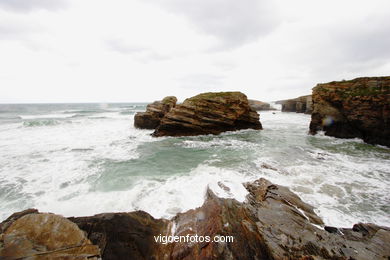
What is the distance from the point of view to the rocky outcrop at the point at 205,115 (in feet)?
58.9

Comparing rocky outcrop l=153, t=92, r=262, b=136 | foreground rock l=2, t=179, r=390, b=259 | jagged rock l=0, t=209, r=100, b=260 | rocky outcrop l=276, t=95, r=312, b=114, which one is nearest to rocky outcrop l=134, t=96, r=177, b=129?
rocky outcrop l=153, t=92, r=262, b=136

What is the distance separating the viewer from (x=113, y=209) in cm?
549

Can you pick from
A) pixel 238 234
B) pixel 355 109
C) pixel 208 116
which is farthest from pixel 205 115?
pixel 238 234

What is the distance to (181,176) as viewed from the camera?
25.7 ft

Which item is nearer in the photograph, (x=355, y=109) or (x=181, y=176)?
(x=181, y=176)

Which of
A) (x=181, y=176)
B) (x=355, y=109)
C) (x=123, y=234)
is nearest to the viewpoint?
(x=123, y=234)

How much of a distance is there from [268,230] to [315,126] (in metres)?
18.4

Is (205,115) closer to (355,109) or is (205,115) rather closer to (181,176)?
(181,176)

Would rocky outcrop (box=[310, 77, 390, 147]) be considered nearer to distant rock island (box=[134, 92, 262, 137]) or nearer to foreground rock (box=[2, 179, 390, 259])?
distant rock island (box=[134, 92, 262, 137])

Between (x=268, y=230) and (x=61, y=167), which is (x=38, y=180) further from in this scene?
(x=268, y=230)

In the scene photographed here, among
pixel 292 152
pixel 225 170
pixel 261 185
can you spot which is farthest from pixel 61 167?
pixel 292 152

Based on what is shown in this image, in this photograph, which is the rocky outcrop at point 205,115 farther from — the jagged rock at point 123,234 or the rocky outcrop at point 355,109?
the jagged rock at point 123,234

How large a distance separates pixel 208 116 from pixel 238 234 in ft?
51.3

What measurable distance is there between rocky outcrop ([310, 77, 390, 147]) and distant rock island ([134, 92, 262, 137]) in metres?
7.19
